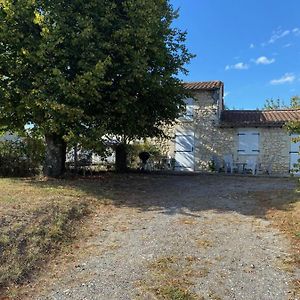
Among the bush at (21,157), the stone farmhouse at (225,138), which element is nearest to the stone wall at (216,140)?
the stone farmhouse at (225,138)

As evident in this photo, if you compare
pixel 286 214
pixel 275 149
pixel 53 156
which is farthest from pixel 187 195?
pixel 275 149

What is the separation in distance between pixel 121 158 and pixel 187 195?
27.0 ft

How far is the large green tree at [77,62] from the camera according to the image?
11.0 meters

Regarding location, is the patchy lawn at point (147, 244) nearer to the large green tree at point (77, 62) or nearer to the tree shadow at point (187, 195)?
the tree shadow at point (187, 195)

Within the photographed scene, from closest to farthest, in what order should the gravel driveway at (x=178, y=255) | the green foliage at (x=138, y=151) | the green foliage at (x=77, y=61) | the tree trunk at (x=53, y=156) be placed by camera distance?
the gravel driveway at (x=178, y=255) < the green foliage at (x=77, y=61) < the tree trunk at (x=53, y=156) < the green foliage at (x=138, y=151)

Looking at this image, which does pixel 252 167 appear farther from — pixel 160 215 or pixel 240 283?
pixel 240 283

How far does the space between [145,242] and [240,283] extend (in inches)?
86.2

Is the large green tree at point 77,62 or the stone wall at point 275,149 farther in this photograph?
the stone wall at point 275,149

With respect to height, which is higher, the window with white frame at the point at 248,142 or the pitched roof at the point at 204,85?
the pitched roof at the point at 204,85

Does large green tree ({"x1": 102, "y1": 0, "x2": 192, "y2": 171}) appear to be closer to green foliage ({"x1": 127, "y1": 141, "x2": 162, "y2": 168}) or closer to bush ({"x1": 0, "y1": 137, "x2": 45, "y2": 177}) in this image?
Result: bush ({"x1": 0, "y1": 137, "x2": 45, "y2": 177})

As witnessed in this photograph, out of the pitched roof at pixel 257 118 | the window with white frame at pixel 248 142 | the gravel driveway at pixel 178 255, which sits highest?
the pitched roof at pixel 257 118

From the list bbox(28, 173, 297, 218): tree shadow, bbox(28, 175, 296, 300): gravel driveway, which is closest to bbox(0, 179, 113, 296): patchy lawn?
bbox(28, 175, 296, 300): gravel driveway

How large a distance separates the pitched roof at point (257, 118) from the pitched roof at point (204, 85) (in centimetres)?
214

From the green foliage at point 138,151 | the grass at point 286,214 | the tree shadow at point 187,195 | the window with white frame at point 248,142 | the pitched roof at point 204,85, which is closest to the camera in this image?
the grass at point 286,214
